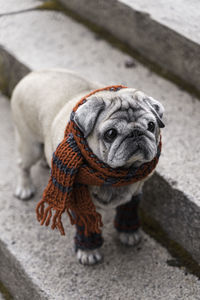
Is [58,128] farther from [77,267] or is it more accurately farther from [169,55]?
[169,55]

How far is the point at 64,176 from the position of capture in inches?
92.7

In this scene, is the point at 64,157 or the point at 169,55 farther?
the point at 169,55

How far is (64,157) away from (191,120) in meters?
1.27

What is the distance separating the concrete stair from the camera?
2.68 meters

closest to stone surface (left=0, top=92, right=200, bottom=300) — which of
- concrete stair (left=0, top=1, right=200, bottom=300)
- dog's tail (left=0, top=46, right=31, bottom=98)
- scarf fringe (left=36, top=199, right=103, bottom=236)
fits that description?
concrete stair (left=0, top=1, right=200, bottom=300)

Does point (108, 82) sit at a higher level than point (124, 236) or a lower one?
higher

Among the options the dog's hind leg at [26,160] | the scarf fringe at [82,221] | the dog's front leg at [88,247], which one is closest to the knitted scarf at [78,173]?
the scarf fringe at [82,221]

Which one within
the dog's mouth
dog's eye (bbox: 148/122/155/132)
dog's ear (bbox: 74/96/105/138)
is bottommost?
the dog's mouth

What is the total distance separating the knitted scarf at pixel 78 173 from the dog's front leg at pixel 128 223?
34 cm

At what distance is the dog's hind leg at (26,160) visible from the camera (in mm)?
3152

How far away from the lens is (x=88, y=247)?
2744mm

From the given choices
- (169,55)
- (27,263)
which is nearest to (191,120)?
(169,55)

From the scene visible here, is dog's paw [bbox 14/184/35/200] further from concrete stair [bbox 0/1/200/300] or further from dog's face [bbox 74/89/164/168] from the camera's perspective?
dog's face [bbox 74/89/164/168]

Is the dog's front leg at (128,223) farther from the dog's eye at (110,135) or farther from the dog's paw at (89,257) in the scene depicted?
the dog's eye at (110,135)
